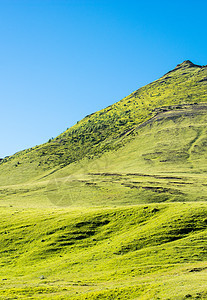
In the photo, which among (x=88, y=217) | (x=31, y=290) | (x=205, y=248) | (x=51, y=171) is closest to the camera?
(x=31, y=290)

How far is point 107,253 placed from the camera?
176ft

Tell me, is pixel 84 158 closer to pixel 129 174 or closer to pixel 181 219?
pixel 129 174

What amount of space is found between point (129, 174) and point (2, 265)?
85067 millimetres

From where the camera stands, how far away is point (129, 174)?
137m

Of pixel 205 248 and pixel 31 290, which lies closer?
Result: pixel 31 290

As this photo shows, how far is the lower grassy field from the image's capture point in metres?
36.5

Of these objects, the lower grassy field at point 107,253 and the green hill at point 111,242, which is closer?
the lower grassy field at point 107,253

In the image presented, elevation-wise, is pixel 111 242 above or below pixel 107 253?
above

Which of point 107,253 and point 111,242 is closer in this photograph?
point 107,253

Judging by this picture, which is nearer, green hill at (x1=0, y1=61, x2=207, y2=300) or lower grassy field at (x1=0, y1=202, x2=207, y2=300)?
lower grassy field at (x1=0, y1=202, x2=207, y2=300)

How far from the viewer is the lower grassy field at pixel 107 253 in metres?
36.5

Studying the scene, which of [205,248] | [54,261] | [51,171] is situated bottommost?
[205,248]

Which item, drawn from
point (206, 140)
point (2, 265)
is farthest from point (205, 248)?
point (206, 140)

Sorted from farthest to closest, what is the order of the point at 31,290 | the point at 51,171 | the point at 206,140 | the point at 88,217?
the point at 51,171
the point at 206,140
the point at 88,217
the point at 31,290
